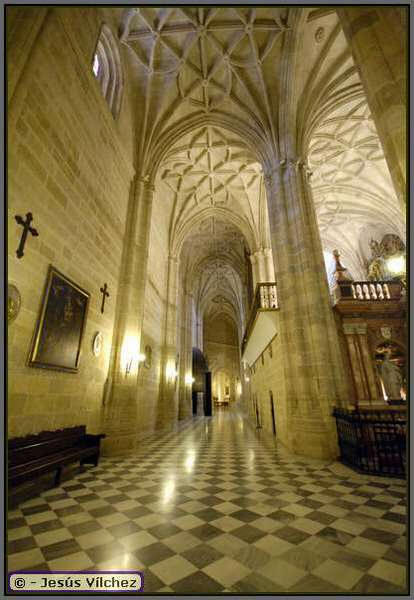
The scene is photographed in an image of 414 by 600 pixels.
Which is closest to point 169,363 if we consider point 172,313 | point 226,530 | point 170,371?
point 170,371

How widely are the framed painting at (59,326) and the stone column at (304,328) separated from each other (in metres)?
5.40

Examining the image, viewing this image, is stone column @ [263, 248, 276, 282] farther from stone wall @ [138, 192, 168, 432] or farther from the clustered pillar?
stone wall @ [138, 192, 168, 432]

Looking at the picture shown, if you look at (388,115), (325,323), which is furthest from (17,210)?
(325,323)

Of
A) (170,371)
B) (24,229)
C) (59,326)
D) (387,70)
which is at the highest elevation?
(387,70)

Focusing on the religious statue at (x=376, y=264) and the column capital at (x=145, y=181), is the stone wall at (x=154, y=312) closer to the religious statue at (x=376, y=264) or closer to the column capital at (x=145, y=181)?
the column capital at (x=145, y=181)

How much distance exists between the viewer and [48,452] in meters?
4.36

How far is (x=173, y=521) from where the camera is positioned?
9.53 ft

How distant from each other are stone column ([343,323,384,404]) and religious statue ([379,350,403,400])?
58 centimetres

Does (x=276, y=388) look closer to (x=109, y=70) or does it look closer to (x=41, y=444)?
(x=41, y=444)

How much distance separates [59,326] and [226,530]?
4.25 m

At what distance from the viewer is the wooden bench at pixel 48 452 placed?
11.7ft

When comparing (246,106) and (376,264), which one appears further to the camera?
(376,264)

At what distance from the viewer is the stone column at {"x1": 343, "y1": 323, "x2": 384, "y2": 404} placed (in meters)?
7.86

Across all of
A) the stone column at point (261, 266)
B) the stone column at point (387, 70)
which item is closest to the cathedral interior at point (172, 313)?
the stone column at point (387, 70)
